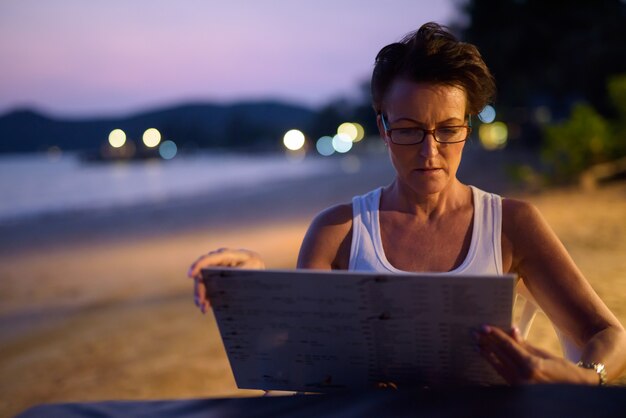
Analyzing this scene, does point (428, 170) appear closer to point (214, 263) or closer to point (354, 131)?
point (214, 263)

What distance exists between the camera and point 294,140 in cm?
12538

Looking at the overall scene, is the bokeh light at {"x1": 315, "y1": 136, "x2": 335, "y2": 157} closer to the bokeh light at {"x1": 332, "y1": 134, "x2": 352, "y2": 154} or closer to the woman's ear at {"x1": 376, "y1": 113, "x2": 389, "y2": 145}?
the bokeh light at {"x1": 332, "y1": 134, "x2": 352, "y2": 154}

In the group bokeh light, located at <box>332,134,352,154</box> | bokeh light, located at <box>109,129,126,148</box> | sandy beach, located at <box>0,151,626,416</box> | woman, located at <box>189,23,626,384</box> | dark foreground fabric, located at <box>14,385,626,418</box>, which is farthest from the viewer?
bokeh light, located at <box>332,134,352,154</box>

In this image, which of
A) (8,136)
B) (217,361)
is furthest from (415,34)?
(8,136)

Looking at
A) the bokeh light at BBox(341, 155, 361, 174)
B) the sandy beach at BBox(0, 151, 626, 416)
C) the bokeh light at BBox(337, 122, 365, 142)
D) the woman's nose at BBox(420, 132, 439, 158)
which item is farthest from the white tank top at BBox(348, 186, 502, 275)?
the bokeh light at BBox(337, 122, 365, 142)

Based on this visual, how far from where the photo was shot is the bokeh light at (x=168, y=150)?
11044 cm

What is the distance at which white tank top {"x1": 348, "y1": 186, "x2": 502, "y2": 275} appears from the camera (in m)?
1.67

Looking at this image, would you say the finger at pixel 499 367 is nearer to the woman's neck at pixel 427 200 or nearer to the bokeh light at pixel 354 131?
the woman's neck at pixel 427 200

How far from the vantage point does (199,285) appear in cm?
131

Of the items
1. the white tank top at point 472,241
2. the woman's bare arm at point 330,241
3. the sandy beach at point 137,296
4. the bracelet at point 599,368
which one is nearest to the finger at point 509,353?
the bracelet at point 599,368

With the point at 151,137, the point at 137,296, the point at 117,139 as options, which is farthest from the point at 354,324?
the point at 151,137

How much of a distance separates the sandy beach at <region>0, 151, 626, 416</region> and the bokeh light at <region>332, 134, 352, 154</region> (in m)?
85.6

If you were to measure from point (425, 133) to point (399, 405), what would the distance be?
2.49 ft

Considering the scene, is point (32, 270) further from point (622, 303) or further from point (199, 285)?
point (199, 285)
